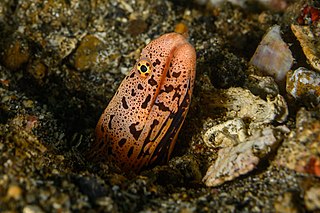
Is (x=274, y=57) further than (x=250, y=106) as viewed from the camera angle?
Yes

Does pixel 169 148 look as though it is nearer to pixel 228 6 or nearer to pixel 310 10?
pixel 310 10

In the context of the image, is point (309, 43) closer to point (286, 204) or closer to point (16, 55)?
point (286, 204)

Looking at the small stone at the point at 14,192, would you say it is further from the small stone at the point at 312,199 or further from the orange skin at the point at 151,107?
the small stone at the point at 312,199

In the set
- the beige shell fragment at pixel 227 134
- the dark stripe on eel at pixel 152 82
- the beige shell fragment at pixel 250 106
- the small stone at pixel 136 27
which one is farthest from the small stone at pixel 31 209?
the small stone at pixel 136 27

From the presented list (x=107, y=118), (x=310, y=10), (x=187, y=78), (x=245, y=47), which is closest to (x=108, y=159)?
(x=107, y=118)

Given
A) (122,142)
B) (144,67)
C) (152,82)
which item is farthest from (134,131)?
(144,67)

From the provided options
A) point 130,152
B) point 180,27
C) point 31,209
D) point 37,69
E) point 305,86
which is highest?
point 180,27
